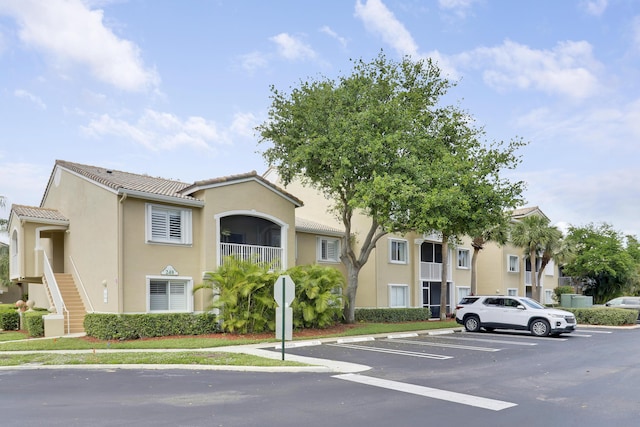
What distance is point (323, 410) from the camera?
9.07 metres

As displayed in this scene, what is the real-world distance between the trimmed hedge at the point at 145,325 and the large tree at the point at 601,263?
34135 millimetres

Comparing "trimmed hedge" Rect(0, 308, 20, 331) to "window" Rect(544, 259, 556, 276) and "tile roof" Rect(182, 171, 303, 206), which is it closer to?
"tile roof" Rect(182, 171, 303, 206)

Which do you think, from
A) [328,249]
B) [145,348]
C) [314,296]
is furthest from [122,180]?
[328,249]

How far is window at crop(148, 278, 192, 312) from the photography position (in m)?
20.8

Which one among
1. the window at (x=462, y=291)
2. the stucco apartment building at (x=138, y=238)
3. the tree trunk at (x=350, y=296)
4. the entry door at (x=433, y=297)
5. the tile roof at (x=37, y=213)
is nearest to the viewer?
the stucco apartment building at (x=138, y=238)

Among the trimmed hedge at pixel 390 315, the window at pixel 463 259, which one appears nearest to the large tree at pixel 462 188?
the trimmed hedge at pixel 390 315

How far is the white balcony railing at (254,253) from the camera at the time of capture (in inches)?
894

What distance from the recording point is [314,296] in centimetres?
2197

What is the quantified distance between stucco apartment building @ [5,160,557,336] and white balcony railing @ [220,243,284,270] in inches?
1.8

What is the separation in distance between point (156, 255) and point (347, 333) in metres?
8.02

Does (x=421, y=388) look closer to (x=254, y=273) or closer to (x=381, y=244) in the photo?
(x=254, y=273)

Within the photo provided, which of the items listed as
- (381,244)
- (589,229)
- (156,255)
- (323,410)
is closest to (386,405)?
(323,410)

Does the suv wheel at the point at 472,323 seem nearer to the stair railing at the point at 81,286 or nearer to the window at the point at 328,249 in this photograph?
the window at the point at 328,249

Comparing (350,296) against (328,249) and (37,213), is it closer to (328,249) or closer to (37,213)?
(328,249)
